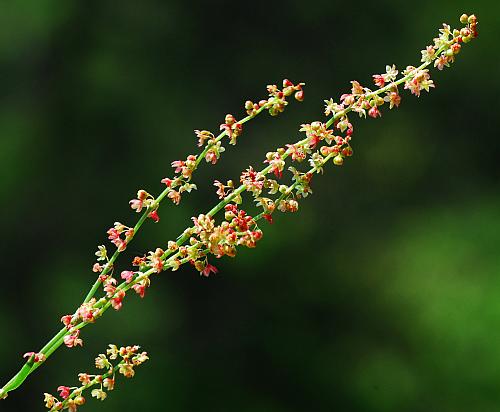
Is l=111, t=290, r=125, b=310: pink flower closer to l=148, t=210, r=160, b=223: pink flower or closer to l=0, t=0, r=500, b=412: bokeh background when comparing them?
l=148, t=210, r=160, b=223: pink flower

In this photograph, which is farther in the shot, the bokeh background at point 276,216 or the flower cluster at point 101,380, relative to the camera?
the bokeh background at point 276,216

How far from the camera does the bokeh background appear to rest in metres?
6.15

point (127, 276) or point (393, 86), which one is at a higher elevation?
point (393, 86)

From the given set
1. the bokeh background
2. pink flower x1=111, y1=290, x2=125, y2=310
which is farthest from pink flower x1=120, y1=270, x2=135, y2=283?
the bokeh background

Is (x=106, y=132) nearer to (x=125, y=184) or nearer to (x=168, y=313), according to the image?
(x=125, y=184)

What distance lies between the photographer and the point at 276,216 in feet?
21.3

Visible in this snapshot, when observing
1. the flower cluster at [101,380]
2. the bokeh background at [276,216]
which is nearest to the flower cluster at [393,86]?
the flower cluster at [101,380]

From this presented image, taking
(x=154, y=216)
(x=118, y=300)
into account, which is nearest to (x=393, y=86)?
(x=154, y=216)

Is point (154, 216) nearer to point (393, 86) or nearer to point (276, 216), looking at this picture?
point (393, 86)

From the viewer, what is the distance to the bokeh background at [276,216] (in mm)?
6152

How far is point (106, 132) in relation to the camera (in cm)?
629

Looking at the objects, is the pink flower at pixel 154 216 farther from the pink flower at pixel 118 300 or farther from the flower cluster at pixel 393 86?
the flower cluster at pixel 393 86

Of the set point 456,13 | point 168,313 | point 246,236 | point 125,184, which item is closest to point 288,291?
point 168,313

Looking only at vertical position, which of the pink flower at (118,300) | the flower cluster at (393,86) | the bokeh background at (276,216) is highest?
the bokeh background at (276,216)
